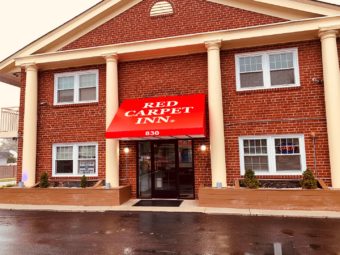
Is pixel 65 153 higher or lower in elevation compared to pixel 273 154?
higher

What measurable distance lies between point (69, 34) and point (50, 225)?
9046mm

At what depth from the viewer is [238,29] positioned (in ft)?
37.2

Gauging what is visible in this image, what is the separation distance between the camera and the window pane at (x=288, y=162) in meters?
10.9

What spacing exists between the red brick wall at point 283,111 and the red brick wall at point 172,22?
142 centimetres

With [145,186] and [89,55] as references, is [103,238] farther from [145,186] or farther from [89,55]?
[89,55]

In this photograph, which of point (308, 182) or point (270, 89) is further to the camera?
point (270, 89)

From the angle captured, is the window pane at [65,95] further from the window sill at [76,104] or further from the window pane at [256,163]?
the window pane at [256,163]

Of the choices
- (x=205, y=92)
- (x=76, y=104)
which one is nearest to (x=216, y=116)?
(x=205, y=92)

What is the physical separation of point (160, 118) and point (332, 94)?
6345 millimetres

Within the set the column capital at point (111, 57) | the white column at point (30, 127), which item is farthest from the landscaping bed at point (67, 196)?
the column capital at point (111, 57)

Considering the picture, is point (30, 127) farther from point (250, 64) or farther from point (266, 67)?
point (266, 67)

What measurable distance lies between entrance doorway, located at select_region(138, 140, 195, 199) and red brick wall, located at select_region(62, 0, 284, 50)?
483 cm

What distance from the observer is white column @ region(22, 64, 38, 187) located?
12984mm

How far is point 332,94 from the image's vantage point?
10.4m
